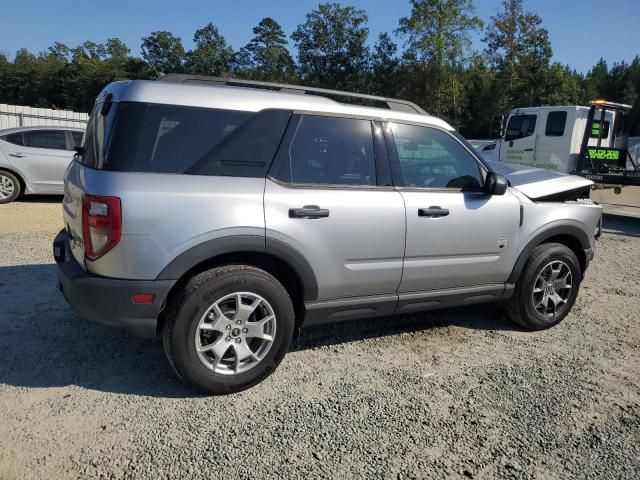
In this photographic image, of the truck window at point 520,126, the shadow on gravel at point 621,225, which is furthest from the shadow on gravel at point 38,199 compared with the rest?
the truck window at point 520,126

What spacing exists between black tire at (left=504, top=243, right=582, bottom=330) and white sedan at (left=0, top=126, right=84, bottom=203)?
29.5ft

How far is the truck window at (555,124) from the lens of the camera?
13.1 m

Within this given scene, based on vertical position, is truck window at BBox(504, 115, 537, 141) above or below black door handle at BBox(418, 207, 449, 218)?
above

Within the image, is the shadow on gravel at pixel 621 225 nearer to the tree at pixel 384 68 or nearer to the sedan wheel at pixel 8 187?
the sedan wheel at pixel 8 187

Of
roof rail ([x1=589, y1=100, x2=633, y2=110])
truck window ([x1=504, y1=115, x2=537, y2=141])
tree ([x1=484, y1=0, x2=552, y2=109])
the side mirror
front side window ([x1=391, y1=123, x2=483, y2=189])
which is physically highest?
tree ([x1=484, y1=0, x2=552, y2=109])

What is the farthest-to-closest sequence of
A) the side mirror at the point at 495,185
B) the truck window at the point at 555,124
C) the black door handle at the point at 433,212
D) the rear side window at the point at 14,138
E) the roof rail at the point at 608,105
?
the truck window at the point at 555,124
the roof rail at the point at 608,105
the rear side window at the point at 14,138
the side mirror at the point at 495,185
the black door handle at the point at 433,212

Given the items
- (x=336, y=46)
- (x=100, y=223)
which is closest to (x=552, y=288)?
(x=100, y=223)

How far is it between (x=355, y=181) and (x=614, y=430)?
2.22 metres

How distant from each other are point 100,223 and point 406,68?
37751 mm

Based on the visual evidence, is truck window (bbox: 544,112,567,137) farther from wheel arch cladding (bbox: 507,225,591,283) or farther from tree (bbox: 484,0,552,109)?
tree (bbox: 484,0,552,109)

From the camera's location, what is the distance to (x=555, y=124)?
520 inches

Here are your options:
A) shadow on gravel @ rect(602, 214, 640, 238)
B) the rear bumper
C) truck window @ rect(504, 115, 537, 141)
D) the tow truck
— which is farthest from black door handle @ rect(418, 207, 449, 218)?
truck window @ rect(504, 115, 537, 141)

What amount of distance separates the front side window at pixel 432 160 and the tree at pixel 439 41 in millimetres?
33015

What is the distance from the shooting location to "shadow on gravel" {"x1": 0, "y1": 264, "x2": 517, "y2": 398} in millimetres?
3309
